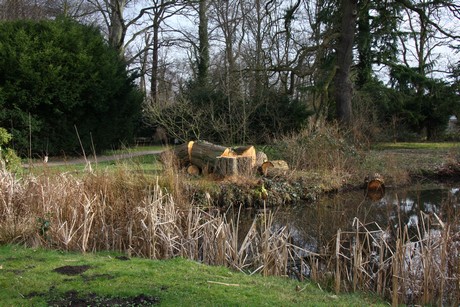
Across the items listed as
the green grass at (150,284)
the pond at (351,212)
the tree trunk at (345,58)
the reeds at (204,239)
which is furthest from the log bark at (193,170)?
the tree trunk at (345,58)

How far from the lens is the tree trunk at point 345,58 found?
1858 centimetres

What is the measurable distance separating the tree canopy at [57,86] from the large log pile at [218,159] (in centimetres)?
361

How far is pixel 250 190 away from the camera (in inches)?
408

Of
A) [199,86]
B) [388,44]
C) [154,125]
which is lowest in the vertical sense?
[154,125]

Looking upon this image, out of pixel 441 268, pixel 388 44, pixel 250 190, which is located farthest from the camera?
pixel 388 44

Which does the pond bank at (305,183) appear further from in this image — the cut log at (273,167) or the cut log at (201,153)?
the cut log at (201,153)

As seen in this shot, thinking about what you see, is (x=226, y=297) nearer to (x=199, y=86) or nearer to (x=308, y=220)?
(x=308, y=220)

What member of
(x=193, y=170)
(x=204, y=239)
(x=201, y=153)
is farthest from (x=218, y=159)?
(x=204, y=239)

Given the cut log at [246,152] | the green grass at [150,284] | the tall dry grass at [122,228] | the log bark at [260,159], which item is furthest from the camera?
the log bark at [260,159]

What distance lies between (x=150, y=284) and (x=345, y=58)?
16208 millimetres

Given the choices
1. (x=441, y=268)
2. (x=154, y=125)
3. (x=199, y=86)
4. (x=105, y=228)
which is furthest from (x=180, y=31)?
(x=441, y=268)

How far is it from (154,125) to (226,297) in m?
18.9

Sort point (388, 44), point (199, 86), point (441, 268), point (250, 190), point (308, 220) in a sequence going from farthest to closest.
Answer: point (199, 86) → point (388, 44) → point (250, 190) → point (308, 220) → point (441, 268)

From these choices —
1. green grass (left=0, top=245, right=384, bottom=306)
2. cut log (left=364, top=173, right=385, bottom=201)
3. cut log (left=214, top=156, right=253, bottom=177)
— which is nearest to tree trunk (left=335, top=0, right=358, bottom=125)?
cut log (left=364, top=173, right=385, bottom=201)
